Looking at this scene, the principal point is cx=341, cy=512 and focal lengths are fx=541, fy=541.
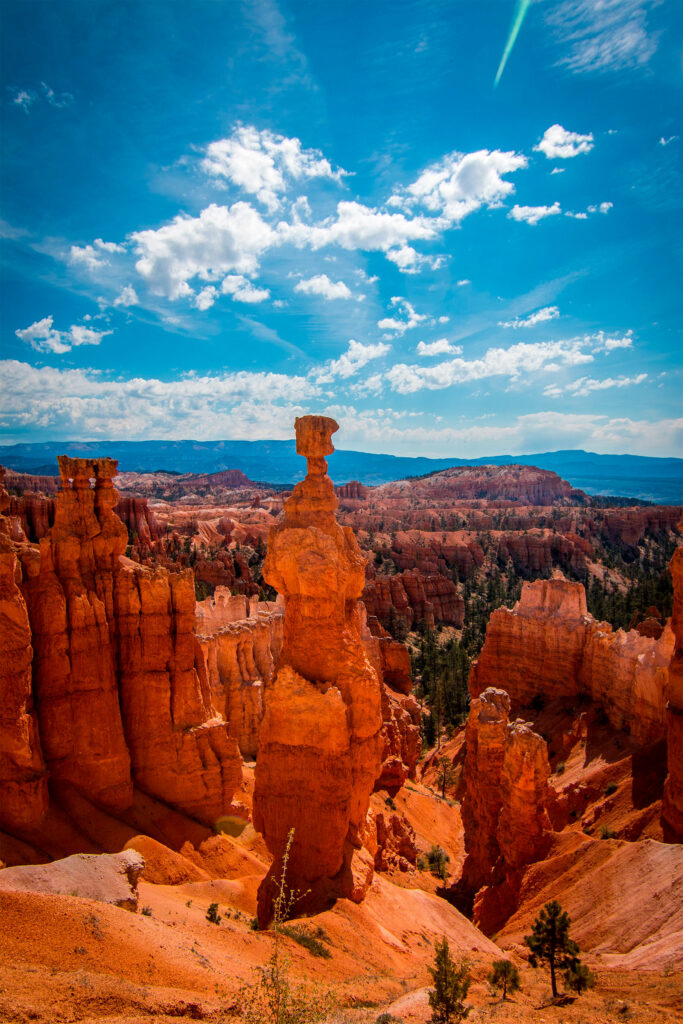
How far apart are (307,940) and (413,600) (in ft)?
189

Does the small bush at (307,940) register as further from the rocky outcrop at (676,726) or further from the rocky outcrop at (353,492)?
the rocky outcrop at (353,492)

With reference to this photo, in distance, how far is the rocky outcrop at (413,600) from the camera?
5938 centimetres

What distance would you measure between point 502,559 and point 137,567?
82751 millimetres

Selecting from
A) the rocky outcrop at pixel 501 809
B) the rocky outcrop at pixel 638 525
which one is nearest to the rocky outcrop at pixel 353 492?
the rocky outcrop at pixel 638 525

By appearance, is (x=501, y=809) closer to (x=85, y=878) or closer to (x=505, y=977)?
(x=505, y=977)

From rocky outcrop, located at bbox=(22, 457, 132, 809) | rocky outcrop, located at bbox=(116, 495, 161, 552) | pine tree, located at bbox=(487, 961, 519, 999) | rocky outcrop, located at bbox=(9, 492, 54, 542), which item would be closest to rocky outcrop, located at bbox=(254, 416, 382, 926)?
pine tree, located at bbox=(487, 961, 519, 999)

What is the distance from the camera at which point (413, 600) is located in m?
65.1

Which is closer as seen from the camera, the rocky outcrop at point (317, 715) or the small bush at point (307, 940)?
the small bush at point (307, 940)

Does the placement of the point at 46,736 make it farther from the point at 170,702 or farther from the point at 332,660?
the point at 332,660

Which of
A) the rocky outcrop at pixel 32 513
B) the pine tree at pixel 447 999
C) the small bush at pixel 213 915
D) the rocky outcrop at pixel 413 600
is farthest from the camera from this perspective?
the rocky outcrop at pixel 413 600

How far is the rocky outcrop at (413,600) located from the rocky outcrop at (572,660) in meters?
24.3

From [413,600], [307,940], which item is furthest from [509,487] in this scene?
[307,940]

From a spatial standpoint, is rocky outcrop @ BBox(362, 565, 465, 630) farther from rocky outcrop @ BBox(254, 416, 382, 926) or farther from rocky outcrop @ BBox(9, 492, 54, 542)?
rocky outcrop @ BBox(254, 416, 382, 926)

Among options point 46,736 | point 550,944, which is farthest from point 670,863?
point 46,736
